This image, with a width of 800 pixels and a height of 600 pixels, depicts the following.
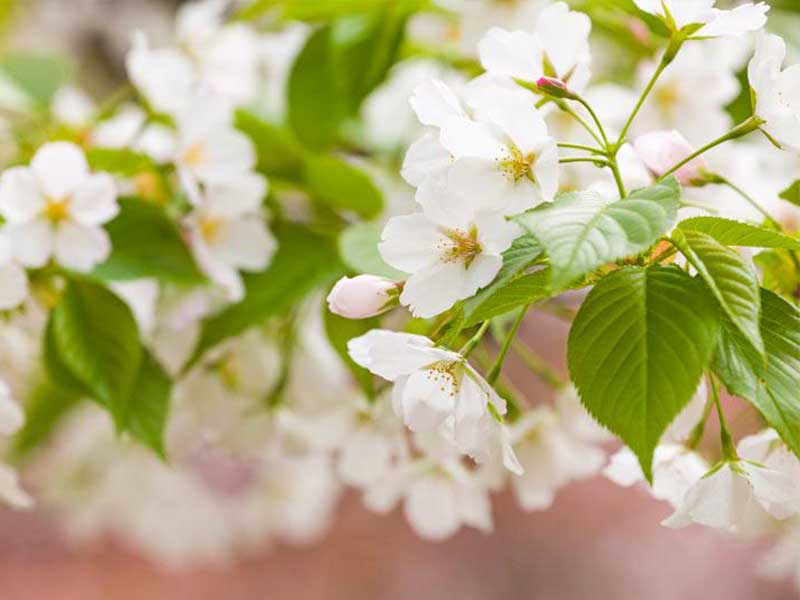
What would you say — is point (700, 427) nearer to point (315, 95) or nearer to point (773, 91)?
point (773, 91)

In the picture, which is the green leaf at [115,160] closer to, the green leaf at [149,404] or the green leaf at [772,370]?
the green leaf at [149,404]

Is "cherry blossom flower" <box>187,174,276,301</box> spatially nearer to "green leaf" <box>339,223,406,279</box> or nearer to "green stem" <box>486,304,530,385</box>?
"green leaf" <box>339,223,406,279</box>

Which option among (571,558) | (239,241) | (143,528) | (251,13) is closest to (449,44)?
(251,13)

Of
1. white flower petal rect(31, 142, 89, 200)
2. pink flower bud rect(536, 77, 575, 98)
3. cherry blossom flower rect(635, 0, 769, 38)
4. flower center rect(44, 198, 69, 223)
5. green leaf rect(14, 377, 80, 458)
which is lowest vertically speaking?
green leaf rect(14, 377, 80, 458)

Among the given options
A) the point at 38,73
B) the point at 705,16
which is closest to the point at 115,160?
the point at 38,73

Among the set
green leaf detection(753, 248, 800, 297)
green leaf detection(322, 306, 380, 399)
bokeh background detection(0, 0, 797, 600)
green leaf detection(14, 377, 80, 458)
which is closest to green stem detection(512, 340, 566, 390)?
green leaf detection(322, 306, 380, 399)

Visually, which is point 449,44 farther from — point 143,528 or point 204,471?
point 204,471

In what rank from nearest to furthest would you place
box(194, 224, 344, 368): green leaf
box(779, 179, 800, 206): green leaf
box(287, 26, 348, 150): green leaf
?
box(779, 179, 800, 206): green leaf
box(194, 224, 344, 368): green leaf
box(287, 26, 348, 150): green leaf
